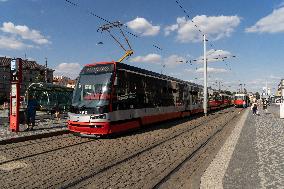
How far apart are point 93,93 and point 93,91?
0.09 meters

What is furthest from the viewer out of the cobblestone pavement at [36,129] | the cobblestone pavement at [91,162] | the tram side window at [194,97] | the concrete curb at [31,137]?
the tram side window at [194,97]

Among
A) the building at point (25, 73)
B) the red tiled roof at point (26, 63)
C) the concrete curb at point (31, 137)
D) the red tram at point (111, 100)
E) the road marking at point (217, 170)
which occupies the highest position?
the red tiled roof at point (26, 63)

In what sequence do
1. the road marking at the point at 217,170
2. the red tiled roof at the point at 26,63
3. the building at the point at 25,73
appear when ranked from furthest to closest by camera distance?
the red tiled roof at the point at 26,63, the building at the point at 25,73, the road marking at the point at 217,170

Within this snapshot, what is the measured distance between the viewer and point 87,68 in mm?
14336

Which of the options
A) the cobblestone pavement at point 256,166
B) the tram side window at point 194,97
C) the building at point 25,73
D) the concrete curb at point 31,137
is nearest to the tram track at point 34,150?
the concrete curb at point 31,137

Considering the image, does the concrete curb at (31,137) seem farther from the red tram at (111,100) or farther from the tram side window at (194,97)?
the tram side window at (194,97)

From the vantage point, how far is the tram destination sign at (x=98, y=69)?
13.6 m

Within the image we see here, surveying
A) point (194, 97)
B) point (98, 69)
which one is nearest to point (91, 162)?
point (98, 69)

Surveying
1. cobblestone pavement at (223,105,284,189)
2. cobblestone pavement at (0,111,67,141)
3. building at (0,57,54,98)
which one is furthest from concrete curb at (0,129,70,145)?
building at (0,57,54,98)

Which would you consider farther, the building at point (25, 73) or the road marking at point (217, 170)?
the building at point (25, 73)

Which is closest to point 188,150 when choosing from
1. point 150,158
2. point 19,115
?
point 150,158

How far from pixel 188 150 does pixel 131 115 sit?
4.65m

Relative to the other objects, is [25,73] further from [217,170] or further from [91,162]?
[217,170]

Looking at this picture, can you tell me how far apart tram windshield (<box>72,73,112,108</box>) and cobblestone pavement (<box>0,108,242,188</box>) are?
155 centimetres
